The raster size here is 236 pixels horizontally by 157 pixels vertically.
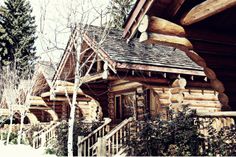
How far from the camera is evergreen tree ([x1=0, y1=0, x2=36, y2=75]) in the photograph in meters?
39.9

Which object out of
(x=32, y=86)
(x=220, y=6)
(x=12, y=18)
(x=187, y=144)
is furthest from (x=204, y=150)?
(x=12, y=18)

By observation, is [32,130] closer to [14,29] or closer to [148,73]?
[148,73]

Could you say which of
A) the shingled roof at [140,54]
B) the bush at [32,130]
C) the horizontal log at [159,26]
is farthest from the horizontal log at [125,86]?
the bush at [32,130]

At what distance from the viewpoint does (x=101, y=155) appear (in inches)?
369

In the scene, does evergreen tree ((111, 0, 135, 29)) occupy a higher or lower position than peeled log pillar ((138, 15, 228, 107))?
higher

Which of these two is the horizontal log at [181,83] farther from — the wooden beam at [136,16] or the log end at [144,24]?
the log end at [144,24]

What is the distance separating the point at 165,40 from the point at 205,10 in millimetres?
992

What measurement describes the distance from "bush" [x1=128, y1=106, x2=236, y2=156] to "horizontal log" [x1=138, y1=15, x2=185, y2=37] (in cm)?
204

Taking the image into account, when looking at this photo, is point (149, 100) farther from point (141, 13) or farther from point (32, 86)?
point (32, 86)

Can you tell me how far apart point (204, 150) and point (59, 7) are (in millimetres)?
7417

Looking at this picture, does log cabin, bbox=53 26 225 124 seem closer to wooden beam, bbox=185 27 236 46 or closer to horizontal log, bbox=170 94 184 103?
horizontal log, bbox=170 94 184 103

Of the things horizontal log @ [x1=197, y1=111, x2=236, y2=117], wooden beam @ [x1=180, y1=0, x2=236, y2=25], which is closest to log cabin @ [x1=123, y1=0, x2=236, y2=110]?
wooden beam @ [x1=180, y1=0, x2=236, y2=25]

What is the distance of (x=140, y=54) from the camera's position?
12.3m

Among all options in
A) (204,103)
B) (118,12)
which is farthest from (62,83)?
(204,103)
